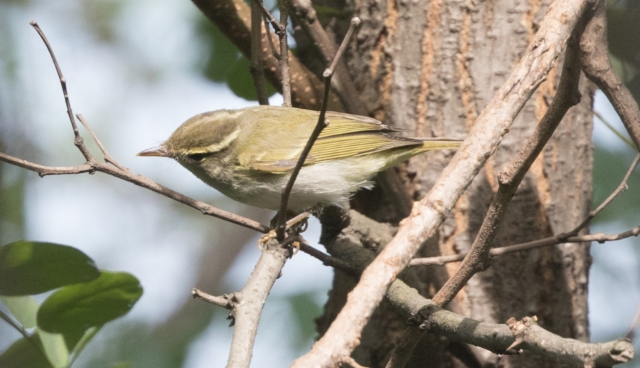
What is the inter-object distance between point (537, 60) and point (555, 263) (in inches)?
57.3

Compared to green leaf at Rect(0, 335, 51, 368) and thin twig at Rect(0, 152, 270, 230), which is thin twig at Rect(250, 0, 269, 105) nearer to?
thin twig at Rect(0, 152, 270, 230)

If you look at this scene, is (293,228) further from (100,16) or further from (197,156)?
(100,16)

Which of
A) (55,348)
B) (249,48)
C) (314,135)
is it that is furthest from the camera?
(249,48)

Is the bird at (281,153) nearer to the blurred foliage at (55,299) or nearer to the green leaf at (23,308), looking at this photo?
the blurred foliage at (55,299)

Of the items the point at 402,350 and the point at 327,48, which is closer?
the point at 402,350

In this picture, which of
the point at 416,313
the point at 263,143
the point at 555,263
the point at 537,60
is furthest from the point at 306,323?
the point at 537,60

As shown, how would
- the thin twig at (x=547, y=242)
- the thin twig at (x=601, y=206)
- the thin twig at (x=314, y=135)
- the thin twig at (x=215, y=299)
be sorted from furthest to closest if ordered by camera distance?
the thin twig at (x=601, y=206), the thin twig at (x=547, y=242), the thin twig at (x=215, y=299), the thin twig at (x=314, y=135)

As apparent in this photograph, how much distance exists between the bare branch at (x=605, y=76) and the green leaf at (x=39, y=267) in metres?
2.02

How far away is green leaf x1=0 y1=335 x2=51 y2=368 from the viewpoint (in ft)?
7.59

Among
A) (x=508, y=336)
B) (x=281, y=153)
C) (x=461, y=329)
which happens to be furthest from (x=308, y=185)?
(x=508, y=336)

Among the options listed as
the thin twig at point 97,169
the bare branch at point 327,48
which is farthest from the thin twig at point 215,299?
the bare branch at point 327,48

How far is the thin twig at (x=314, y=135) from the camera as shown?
1.45 metres

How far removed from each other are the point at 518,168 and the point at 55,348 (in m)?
1.97

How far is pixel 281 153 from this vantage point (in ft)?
10.7
